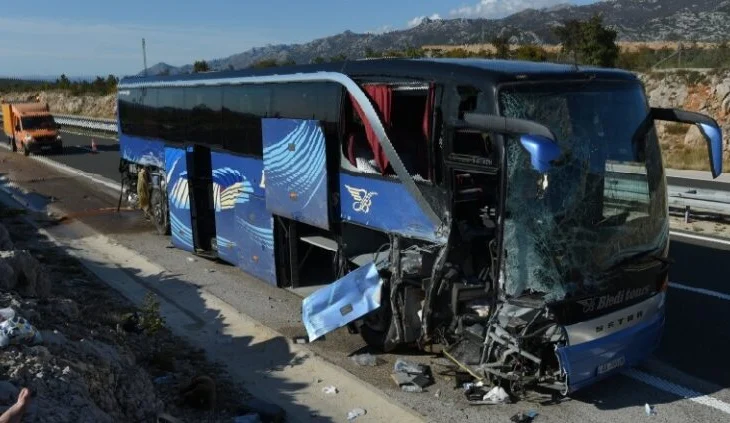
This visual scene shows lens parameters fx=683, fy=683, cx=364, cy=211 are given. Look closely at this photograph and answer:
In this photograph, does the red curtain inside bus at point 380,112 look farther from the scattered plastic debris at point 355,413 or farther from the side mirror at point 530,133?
the scattered plastic debris at point 355,413

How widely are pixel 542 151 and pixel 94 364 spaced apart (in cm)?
388

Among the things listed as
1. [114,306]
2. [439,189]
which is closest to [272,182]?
[114,306]

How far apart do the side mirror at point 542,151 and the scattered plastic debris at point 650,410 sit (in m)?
2.54

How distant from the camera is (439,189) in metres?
6.53

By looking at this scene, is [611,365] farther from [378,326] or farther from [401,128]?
[401,128]

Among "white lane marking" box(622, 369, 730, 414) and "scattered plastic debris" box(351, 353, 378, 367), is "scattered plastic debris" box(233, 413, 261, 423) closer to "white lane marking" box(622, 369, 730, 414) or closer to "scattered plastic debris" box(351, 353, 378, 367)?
"scattered plastic debris" box(351, 353, 378, 367)

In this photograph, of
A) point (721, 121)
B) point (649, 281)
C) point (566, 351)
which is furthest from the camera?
point (721, 121)

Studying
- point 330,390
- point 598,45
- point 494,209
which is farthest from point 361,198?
point 598,45

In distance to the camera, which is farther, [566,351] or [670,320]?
[670,320]

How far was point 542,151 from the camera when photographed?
518 centimetres

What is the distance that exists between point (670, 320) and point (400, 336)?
11.3 ft

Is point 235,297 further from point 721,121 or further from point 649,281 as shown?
point 721,121

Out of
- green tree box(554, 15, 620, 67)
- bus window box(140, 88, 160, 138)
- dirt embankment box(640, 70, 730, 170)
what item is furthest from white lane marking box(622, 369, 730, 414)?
green tree box(554, 15, 620, 67)

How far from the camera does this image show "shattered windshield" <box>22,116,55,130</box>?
34250 millimetres
